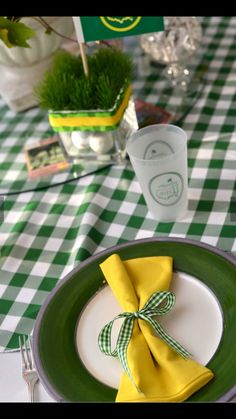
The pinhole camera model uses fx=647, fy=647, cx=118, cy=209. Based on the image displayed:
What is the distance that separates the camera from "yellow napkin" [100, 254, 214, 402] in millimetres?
730

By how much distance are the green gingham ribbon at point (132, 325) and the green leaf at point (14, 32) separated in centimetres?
53

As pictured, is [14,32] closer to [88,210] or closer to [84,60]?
[84,60]

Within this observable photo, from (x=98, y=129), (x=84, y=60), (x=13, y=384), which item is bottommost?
(x=13, y=384)

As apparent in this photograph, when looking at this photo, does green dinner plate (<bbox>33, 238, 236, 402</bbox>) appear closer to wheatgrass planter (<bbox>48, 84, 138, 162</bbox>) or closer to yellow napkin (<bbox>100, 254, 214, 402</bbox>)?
yellow napkin (<bbox>100, 254, 214, 402</bbox>)

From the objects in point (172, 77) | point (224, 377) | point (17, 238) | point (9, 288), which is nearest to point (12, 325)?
point (9, 288)

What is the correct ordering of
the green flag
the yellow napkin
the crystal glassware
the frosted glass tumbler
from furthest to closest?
the crystal glassware, the green flag, the frosted glass tumbler, the yellow napkin

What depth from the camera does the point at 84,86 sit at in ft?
3.60

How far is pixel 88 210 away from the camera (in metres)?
1.09

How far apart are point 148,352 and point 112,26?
0.58 m

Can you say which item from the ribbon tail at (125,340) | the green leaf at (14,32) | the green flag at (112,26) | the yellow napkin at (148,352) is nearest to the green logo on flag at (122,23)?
the green flag at (112,26)

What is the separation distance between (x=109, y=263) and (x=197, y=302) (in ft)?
0.43

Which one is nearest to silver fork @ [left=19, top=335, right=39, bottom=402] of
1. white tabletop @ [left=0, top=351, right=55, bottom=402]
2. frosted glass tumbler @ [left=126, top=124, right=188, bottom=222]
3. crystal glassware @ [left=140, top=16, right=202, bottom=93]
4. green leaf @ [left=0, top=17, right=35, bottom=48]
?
white tabletop @ [left=0, top=351, right=55, bottom=402]

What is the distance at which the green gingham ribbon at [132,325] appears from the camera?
2.55ft

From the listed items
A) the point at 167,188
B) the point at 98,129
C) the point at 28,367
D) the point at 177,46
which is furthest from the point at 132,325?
the point at 177,46
